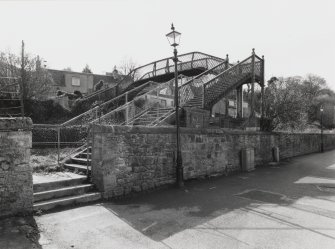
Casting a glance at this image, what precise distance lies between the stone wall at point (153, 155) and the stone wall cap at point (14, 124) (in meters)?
1.88

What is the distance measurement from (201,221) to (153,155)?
3.41 m

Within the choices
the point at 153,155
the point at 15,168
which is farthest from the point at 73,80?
the point at 15,168

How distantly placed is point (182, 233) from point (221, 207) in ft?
7.02

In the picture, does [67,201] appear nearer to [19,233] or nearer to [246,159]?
[19,233]

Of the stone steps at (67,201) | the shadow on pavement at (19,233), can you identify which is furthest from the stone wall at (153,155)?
the shadow on pavement at (19,233)

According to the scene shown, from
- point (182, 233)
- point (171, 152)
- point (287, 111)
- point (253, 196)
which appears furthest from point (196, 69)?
point (182, 233)

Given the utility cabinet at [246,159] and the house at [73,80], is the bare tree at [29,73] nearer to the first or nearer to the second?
the utility cabinet at [246,159]

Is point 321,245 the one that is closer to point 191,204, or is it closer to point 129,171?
point 191,204

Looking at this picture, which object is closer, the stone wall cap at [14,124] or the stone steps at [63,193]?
the stone wall cap at [14,124]

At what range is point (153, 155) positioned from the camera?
8.80m

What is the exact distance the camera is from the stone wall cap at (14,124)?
5.72m

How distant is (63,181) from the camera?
7.06 meters

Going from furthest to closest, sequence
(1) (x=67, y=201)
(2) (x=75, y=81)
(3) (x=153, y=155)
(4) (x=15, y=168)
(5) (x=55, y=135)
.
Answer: (2) (x=75, y=81), (5) (x=55, y=135), (3) (x=153, y=155), (1) (x=67, y=201), (4) (x=15, y=168)

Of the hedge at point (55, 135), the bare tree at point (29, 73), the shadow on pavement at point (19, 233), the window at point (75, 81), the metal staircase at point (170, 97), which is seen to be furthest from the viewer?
the window at point (75, 81)
